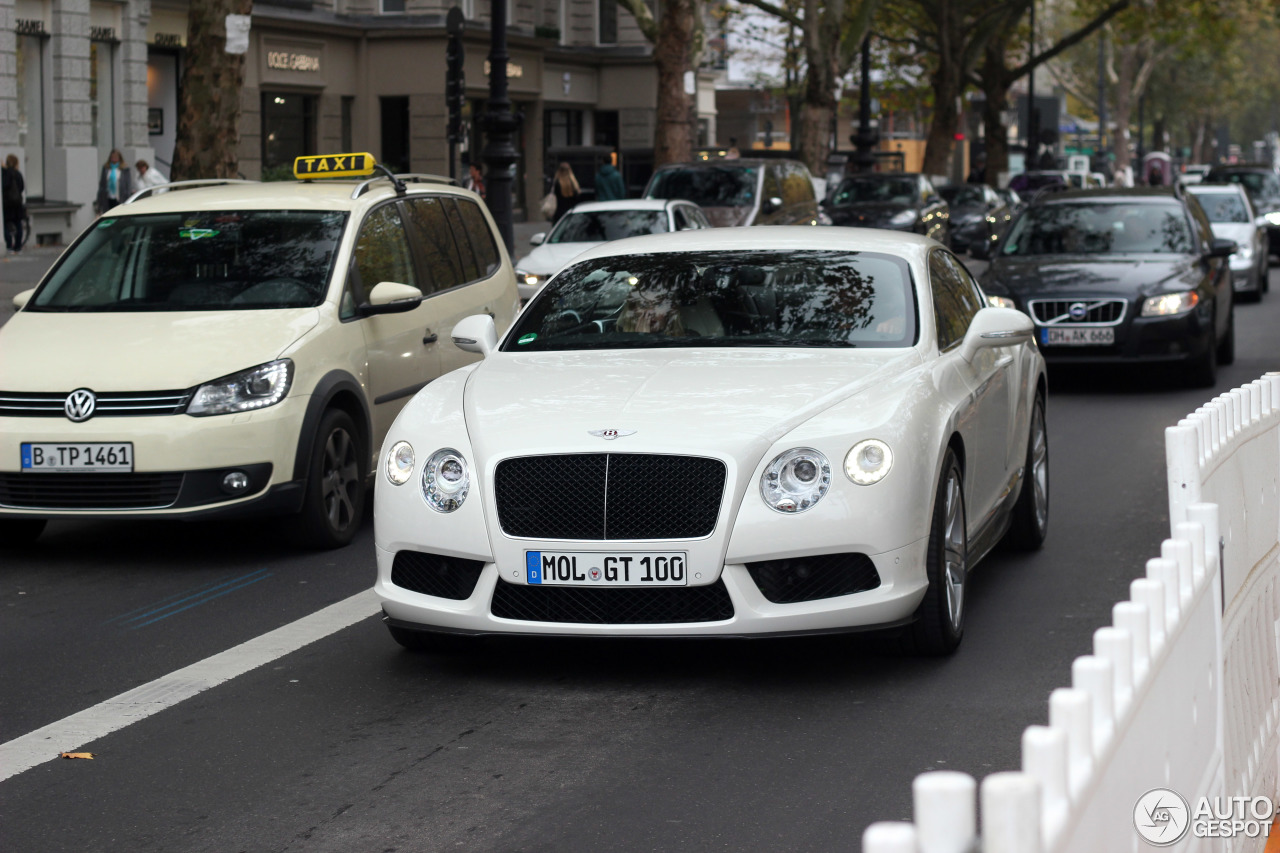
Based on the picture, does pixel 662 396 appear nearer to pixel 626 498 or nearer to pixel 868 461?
pixel 626 498

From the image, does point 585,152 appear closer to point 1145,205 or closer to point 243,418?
point 1145,205

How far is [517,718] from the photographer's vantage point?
550 centimetres

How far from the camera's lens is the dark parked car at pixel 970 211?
114 feet

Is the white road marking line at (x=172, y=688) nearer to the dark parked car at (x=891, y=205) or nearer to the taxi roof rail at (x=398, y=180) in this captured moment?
the taxi roof rail at (x=398, y=180)

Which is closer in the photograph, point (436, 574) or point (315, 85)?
point (436, 574)

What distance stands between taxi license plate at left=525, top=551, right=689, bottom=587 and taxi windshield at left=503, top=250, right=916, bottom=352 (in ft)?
4.71

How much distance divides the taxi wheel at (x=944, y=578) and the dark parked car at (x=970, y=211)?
87.8 ft

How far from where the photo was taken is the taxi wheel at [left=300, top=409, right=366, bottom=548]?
325 inches

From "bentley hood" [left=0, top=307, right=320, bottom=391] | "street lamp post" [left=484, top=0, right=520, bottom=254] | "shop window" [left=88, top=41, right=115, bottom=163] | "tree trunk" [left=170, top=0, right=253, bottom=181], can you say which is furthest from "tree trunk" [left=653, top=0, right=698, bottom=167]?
"bentley hood" [left=0, top=307, right=320, bottom=391]

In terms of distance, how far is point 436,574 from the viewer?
5949 mm

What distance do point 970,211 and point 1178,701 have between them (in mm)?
35435

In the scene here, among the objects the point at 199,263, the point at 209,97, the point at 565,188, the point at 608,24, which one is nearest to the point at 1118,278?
the point at 209,97

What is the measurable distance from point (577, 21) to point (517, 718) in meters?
47.1

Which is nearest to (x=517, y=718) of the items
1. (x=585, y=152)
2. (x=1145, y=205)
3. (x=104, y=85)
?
(x=1145, y=205)
